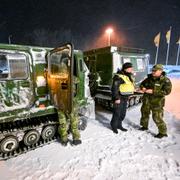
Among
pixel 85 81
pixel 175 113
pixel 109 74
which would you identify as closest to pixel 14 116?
pixel 85 81

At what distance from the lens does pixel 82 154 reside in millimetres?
4699

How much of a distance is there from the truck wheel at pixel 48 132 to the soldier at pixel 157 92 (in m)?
2.47

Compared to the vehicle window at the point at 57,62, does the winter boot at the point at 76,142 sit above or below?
below

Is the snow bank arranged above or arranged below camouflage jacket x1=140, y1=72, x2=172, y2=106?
below

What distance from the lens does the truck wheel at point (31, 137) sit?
4.90m

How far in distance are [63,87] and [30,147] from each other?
5.20 ft

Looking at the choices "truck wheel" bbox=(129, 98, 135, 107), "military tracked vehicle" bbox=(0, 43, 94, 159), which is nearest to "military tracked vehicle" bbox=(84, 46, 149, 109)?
"truck wheel" bbox=(129, 98, 135, 107)

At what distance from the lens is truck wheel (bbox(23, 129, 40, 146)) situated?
4898 mm

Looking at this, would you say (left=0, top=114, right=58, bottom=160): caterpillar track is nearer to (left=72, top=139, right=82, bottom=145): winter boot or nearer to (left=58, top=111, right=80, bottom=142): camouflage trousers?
(left=58, top=111, right=80, bottom=142): camouflage trousers

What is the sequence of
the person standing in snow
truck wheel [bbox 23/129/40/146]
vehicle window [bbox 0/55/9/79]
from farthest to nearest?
the person standing in snow → truck wheel [bbox 23/129/40/146] → vehicle window [bbox 0/55/9/79]

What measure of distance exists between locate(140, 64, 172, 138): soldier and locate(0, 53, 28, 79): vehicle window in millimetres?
2972

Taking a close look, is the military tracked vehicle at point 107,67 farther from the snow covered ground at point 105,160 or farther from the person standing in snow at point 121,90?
the snow covered ground at point 105,160

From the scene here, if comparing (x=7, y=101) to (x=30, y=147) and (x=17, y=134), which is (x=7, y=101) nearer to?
(x=17, y=134)

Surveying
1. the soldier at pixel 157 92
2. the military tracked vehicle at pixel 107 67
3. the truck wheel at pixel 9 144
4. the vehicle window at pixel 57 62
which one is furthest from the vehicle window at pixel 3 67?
the military tracked vehicle at pixel 107 67
